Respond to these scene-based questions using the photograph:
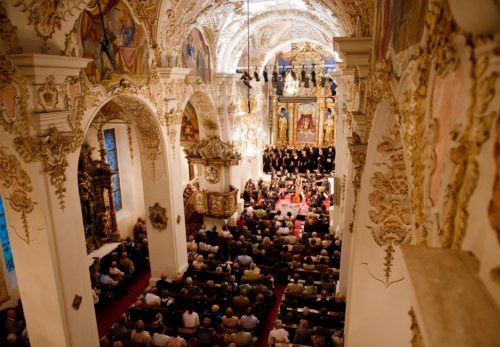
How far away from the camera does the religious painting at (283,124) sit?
26.7 metres

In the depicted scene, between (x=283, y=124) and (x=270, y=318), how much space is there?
61.7 feet

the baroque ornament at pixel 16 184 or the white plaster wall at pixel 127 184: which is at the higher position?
the baroque ornament at pixel 16 184

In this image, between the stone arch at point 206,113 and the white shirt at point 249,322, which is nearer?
the white shirt at point 249,322

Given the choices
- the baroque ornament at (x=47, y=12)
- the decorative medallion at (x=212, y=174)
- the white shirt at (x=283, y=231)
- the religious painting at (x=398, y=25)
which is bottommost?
the white shirt at (x=283, y=231)

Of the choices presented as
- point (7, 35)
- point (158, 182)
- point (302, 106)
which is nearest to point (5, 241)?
point (158, 182)

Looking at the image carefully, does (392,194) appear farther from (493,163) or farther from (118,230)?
(118,230)

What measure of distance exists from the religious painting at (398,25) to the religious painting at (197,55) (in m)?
7.92

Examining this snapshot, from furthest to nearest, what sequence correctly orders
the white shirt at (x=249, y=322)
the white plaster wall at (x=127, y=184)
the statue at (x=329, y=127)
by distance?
1. the statue at (x=329, y=127)
2. the white plaster wall at (x=127, y=184)
3. the white shirt at (x=249, y=322)

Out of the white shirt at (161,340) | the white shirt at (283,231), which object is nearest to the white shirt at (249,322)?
the white shirt at (161,340)

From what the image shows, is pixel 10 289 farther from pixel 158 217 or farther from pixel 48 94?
pixel 48 94

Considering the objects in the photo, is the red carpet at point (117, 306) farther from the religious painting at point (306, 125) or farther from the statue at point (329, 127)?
the statue at point (329, 127)

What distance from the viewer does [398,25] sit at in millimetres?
3070

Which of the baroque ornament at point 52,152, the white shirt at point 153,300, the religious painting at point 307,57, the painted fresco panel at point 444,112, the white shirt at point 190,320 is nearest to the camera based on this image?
the painted fresco panel at point 444,112

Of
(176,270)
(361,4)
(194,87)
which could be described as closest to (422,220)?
(361,4)
